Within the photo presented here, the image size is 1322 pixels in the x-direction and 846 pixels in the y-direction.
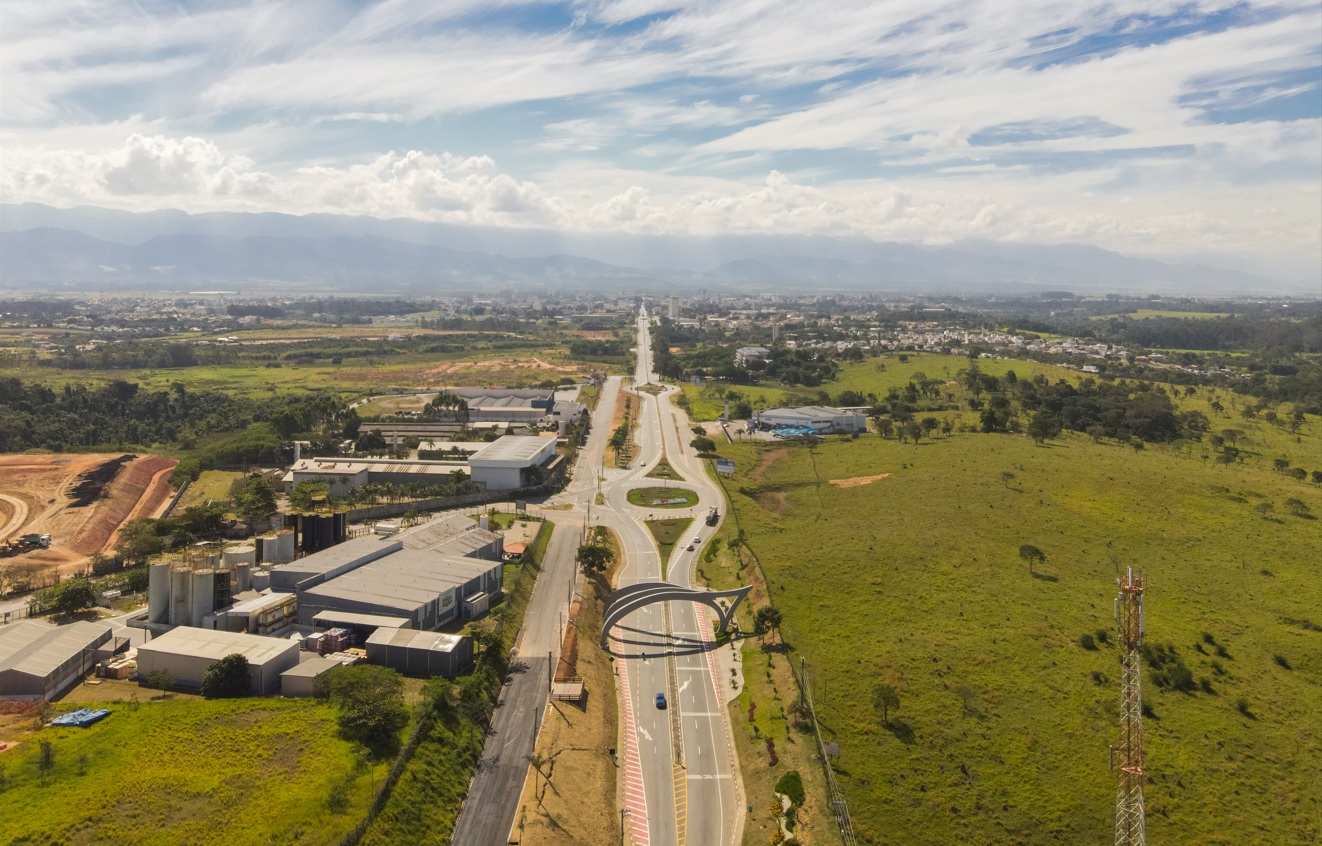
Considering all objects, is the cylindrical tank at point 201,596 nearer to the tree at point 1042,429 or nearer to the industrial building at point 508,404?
the industrial building at point 508,404

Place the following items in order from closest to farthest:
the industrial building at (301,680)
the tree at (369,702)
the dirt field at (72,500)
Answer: the tree at (369,702), the industrial building at (301,680), the dirt field at (72,500)

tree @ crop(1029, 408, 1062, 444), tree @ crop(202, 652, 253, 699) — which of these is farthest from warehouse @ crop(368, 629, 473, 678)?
tree @ crop(1029, 408, 1062, 444)

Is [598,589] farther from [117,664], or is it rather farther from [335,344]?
→ [335,344]

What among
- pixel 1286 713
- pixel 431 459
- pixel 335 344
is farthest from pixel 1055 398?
pixel 335 344

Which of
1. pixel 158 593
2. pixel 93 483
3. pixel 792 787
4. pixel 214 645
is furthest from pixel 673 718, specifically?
pixel 93 483

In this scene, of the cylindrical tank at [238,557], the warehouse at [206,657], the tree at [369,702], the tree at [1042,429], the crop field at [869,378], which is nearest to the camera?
the tree at [369,702]

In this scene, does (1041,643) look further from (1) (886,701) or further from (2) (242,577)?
(2) (242,577)

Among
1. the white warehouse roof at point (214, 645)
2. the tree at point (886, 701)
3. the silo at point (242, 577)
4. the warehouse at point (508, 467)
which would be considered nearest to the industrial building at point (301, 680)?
the white warehouse roof at point (214, 645)
